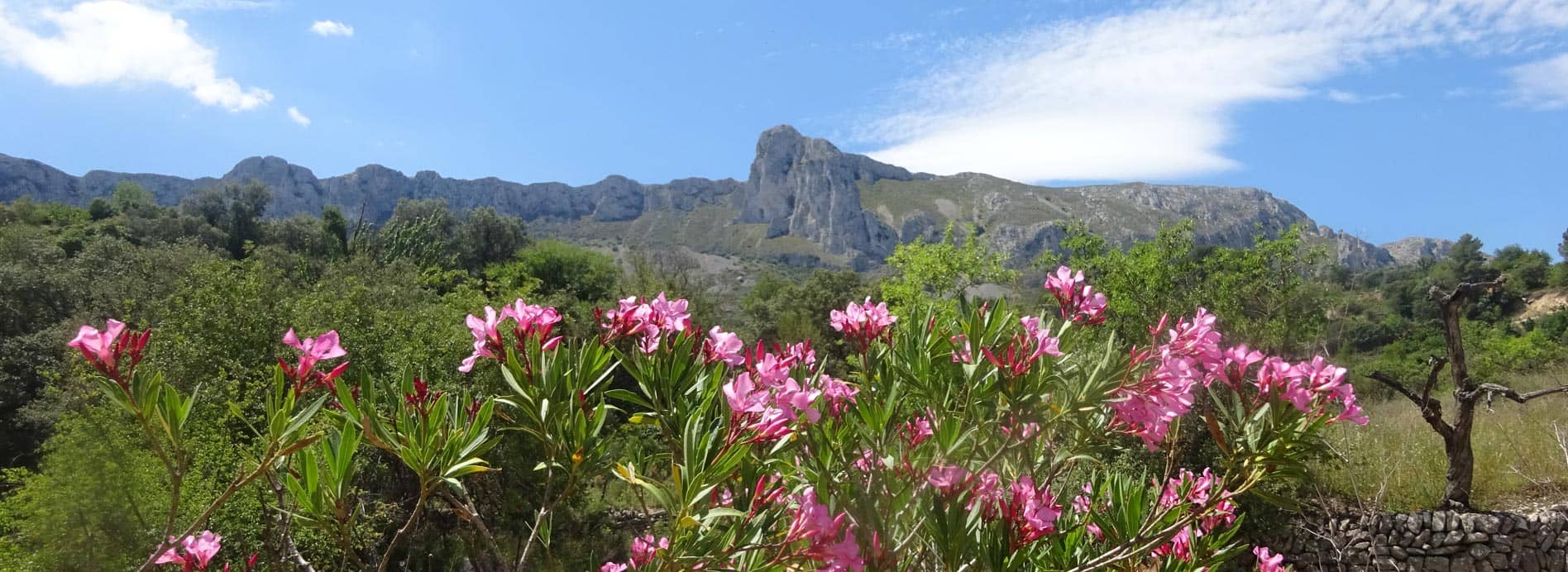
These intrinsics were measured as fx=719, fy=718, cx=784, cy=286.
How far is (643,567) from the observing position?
1435mm

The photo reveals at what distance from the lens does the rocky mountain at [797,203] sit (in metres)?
88.2

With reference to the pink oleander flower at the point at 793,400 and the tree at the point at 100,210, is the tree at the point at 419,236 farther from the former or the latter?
the pink oleander flower at the point at 793,400

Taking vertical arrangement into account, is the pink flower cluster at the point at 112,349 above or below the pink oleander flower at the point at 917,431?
above

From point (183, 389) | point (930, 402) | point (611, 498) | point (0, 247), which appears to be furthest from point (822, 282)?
point (930, 402)

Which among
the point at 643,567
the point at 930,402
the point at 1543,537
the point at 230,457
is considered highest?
the point at 930,402

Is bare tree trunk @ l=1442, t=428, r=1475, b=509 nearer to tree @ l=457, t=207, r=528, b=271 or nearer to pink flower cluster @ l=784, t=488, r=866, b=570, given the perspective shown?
pink flower cluster @ l=784, t=488, r=866, b=570

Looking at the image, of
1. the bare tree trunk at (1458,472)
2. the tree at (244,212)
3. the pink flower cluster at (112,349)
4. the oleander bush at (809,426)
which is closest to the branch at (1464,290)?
the bare tree trunk at (1458,472)

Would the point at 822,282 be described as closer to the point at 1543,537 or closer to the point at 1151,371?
the point at 1543,537

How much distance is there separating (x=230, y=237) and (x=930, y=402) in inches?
1504

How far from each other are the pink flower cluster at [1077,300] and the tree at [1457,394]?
4344 mm

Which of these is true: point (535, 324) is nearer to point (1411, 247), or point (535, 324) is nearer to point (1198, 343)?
point (1198, 343)

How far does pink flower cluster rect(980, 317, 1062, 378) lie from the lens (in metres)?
1.46

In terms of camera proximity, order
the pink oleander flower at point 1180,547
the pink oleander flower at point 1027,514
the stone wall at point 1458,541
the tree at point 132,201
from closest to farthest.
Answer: the pink oleander flower at point 1027,514 → the pink oleander flower at point 1180,547 → the stone wall at point 1458,541 → the tree at point 132,201

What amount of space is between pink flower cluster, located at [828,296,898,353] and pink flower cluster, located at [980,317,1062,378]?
35 cm
